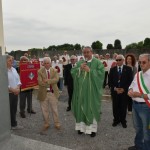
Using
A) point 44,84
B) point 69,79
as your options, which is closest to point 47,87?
point 44,84

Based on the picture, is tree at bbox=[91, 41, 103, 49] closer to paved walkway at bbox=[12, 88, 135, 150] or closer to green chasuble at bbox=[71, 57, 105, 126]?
paved walkway at bbox=[12, 88, 135, 150]

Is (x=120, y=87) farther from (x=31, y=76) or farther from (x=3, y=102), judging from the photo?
(x=3, y=102)

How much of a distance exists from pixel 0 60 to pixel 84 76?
288 cm

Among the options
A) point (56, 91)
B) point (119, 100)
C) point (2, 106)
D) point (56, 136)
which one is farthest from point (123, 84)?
point (2, 106)

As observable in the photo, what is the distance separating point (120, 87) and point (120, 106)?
0.52 meters

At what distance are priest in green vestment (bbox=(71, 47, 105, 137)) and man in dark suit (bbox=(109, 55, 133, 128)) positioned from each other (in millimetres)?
844

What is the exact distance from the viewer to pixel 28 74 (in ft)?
26.5

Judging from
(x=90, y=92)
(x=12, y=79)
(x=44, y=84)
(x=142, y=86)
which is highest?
(x=142, y=86)

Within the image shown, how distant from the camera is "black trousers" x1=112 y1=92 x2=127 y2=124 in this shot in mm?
7184

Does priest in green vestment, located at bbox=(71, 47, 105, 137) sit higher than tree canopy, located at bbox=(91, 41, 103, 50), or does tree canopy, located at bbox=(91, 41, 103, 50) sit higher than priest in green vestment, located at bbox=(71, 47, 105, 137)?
tree canopy, located at bbox=(91, 41, 103, 50)

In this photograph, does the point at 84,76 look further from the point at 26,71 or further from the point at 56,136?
the point at 26,71

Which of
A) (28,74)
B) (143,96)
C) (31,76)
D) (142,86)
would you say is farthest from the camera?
(31,76)

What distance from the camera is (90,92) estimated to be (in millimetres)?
6449

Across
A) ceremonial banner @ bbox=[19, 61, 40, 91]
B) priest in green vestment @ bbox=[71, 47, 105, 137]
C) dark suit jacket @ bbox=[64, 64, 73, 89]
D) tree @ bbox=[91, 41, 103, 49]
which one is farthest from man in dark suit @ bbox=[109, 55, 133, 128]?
tree @ bbox=[91, 41, 103, 49]
